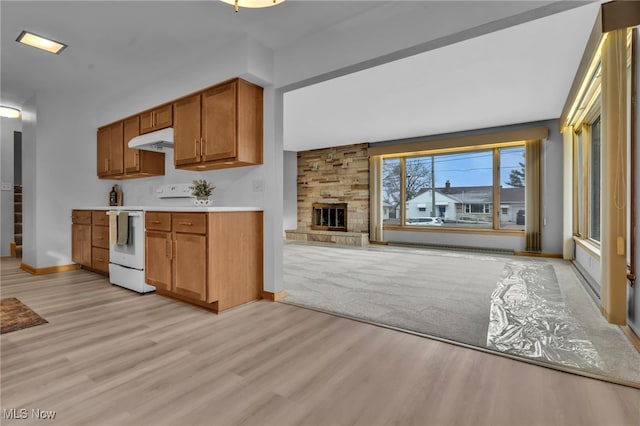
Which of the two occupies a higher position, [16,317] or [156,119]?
[156,119]

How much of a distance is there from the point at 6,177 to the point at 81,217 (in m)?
2.77

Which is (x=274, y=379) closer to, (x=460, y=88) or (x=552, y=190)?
(x=460, y=88)

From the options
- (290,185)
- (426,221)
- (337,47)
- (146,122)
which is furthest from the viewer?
(290,185)

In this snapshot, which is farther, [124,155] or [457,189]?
[457,189]

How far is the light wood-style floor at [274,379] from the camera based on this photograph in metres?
1.38

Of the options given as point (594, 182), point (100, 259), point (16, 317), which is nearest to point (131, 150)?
point (100, 259)

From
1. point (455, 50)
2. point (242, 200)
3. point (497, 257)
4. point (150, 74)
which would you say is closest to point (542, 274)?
point (497, 257)

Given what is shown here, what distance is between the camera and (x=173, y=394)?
153cm

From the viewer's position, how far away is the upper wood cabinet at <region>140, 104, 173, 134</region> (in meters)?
3.61

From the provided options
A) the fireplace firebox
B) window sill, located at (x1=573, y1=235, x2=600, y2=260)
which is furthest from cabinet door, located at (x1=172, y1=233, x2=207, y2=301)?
the fireplace firebox

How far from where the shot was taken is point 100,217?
4.02m

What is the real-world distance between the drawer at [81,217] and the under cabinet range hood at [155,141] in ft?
3.80

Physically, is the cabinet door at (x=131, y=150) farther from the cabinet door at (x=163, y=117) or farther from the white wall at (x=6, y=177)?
the white wall at (x=6, y=177)

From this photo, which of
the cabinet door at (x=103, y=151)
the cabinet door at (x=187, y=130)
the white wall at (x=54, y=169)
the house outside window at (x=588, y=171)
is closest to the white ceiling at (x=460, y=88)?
the house outside window at (x=588, y=171)
